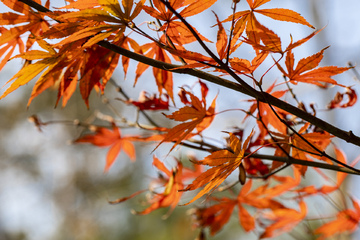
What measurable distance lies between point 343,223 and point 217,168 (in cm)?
52

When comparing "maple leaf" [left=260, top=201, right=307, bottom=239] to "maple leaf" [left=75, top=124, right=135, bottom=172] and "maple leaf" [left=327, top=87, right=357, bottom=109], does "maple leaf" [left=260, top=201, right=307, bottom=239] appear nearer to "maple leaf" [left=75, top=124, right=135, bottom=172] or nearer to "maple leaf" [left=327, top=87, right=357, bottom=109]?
"maple leaf" [left=327, top=87, right=357, bottom=109]

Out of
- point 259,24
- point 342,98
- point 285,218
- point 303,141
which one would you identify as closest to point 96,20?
point 259,24

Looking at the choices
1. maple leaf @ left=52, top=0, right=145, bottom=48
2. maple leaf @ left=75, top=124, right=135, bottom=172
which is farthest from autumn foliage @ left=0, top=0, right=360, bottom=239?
maple leaf @ left=75, top=124, right=135, bottom=172

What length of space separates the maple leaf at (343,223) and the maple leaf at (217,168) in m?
0.43

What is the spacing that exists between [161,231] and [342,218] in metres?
4.12

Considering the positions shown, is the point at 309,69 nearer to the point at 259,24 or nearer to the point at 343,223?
the point at 259,24

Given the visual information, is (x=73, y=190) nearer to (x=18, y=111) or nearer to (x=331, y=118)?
(x=18, y=111)

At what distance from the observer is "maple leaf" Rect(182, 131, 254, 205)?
0.30 metres

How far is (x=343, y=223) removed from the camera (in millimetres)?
651

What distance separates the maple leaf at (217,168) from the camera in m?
0.30

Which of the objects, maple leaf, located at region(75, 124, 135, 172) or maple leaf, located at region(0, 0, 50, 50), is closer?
maple leaf, located at region(0, 0, 50, 50)

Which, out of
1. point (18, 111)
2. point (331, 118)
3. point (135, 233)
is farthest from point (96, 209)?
point (331, 118)

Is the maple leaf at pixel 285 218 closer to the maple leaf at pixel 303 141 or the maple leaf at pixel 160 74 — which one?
the maple leaf at pixel 303 141

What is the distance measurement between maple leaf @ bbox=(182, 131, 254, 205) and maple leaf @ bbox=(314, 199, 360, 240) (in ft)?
1.42
